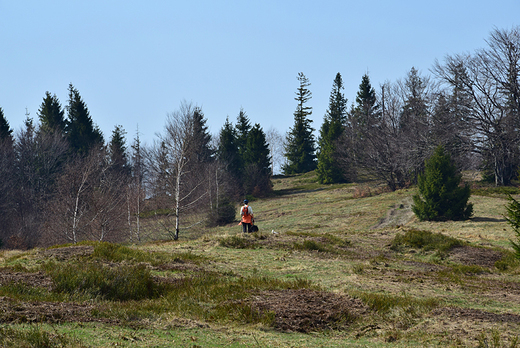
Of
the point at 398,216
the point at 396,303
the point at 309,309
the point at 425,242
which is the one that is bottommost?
the point at 425,242

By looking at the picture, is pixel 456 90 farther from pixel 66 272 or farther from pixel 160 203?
pixel 66 272

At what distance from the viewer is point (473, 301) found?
884 cm

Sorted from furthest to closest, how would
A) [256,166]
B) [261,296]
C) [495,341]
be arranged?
[256,166] → [261,296] → [495,341]

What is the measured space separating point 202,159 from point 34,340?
4813cm

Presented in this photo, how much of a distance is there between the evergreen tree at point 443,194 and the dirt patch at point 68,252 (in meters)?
22.3

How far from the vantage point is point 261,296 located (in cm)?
857

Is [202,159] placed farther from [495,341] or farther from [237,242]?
[495,341]

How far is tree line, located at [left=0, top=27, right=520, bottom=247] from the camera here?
32125mm

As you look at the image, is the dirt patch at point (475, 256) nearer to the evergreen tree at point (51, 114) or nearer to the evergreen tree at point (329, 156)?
the evergreen tree at point (329, 156)

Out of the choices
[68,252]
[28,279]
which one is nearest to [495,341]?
[28,279]

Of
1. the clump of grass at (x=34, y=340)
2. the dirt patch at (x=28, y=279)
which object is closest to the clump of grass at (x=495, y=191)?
the dirt patch at (x=28, y=279)

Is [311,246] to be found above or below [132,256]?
below

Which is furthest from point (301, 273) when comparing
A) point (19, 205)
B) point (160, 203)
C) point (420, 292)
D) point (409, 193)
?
point (19, 205)

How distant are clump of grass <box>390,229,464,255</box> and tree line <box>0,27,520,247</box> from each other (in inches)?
560
